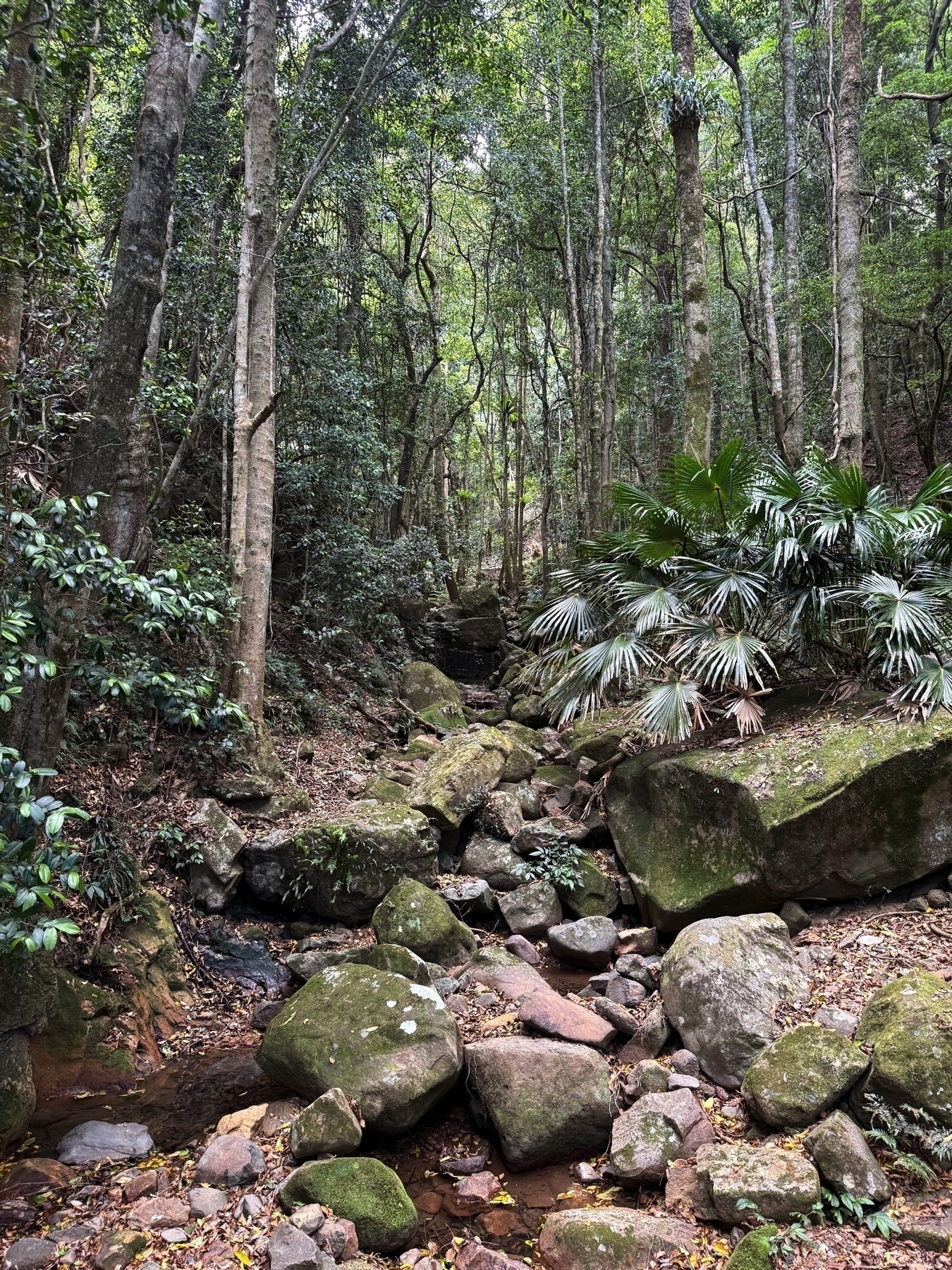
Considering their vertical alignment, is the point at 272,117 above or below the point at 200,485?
above

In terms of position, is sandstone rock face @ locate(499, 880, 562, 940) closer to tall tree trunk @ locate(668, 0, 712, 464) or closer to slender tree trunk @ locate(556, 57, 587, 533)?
tall tree trunk @ locate(668, 0, 712, 464)

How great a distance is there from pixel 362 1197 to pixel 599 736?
5.82 m

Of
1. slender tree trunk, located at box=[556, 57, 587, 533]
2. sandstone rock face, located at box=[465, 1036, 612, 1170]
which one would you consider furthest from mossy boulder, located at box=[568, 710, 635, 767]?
slender tree trunk, located at box=[556, 57, 587, 533]

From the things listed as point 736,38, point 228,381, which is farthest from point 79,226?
point 736,38

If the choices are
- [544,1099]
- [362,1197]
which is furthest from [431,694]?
[362,1197]

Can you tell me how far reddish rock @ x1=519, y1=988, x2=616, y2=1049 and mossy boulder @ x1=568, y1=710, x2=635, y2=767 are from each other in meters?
3.38

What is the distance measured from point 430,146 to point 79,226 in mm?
12494

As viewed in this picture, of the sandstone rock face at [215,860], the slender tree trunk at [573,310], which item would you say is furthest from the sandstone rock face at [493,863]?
the slender tree trunk at [573,310]

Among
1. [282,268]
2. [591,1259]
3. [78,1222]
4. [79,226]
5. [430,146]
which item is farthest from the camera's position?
[430,146]

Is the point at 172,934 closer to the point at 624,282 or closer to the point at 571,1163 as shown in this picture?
the point at 571,1163

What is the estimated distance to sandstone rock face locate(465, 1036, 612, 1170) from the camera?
4.12 meters

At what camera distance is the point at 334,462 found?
38.4 feet

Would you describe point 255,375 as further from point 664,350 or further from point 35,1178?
point 664,350

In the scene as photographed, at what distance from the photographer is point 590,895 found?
689 cm
